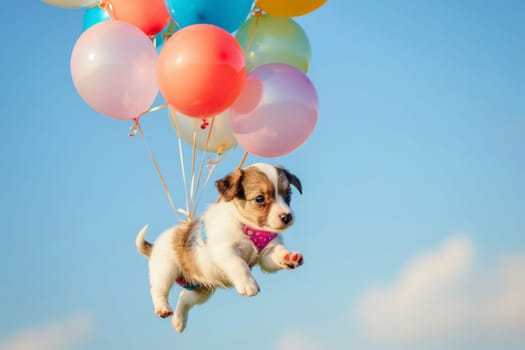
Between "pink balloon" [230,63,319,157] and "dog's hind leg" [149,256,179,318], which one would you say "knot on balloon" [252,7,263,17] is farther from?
"dog's hind leg" [149,256,179,318]

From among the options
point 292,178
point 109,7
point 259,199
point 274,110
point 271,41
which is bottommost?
point 259,199

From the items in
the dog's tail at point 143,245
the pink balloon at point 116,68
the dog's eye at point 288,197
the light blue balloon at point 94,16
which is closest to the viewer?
the dog's eye at point 288,197

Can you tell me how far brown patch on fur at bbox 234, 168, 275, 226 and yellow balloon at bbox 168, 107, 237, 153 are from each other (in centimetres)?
76

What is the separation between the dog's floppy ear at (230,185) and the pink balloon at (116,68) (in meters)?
1.03

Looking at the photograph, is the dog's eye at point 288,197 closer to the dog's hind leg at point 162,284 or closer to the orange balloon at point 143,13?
the dog's hind leg at point 162,284

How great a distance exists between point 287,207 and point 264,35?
5.98 feet

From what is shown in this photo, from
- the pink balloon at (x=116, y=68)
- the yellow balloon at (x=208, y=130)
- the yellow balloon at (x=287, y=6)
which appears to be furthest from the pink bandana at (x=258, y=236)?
the yellow balloon at (x=287, y=6)

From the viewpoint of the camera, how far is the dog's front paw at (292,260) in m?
5.07

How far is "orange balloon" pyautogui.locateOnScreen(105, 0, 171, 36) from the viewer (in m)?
6.27

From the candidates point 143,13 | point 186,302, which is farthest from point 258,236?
point 143,13

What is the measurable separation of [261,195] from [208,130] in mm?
1159

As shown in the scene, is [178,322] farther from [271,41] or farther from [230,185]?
Result: [271,41]

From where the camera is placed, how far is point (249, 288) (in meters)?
5.08

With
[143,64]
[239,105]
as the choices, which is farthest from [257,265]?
[143,64]
